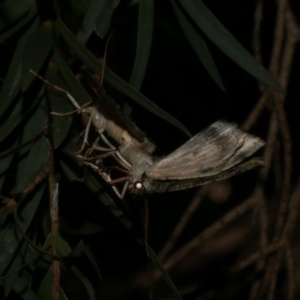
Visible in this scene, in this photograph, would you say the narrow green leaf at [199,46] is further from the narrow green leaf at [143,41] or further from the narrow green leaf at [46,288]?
the narrow green leaf at [46,288]

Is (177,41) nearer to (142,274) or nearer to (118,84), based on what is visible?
(118,84)

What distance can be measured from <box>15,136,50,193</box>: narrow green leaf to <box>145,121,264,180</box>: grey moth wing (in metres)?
0.11

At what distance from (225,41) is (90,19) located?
13 cm

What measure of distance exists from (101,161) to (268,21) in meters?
0.70

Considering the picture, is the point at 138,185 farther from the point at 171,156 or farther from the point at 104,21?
the point at 104,21

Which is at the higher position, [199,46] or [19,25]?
[19,25]

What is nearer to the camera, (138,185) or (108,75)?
(108,75)

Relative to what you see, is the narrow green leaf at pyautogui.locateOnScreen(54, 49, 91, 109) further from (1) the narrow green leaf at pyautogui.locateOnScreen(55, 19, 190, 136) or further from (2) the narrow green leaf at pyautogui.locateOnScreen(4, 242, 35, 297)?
(2) the narrow green leaf at pyautogui.locateOnScreen(4, 242, 35, 297)

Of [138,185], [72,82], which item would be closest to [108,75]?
[72,82]

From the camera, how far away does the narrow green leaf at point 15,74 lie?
812 mm

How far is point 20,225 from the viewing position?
816 mm

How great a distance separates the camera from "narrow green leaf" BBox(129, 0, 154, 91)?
829 millimetres

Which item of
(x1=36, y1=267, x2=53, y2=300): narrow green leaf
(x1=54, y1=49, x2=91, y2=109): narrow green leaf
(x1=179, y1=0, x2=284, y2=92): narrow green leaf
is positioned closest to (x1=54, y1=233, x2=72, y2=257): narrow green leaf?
(x1=36, y1=267, x2=53, y2=300): narrow green leaf

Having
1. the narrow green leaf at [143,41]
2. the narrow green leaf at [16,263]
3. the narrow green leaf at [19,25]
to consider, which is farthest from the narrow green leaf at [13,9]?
the narrow green leaf at [16,263]
